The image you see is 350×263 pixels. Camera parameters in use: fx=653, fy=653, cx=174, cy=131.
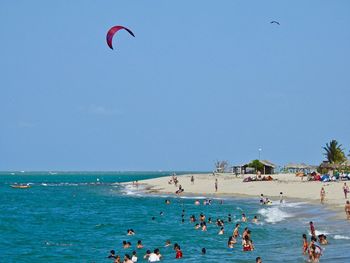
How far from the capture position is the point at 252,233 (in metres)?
37.3

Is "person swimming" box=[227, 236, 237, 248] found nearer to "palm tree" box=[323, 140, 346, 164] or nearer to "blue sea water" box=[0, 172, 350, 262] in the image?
"blue sea water" box=[0, 172, 350, 262]

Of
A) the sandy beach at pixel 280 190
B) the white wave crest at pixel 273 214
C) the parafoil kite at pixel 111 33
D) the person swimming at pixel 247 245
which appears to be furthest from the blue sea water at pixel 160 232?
the parafoil kite at pixel 111 33

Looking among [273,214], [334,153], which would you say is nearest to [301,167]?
[334,153]

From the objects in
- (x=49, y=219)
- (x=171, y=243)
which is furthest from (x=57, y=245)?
(x=49, y=219)

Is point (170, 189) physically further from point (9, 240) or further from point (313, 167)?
point (9, 240)

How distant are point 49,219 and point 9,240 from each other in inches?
588

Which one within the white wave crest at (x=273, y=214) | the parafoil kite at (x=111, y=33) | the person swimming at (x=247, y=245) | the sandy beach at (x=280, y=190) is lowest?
the person swimming at (x=247, y=245)

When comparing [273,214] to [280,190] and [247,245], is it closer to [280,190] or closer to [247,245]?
[247,245]

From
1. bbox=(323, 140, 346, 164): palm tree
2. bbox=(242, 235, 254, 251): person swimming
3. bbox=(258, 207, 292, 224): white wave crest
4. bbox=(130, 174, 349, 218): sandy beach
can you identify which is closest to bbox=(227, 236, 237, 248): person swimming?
bbox=(242, 235, 254, 251): person swimming

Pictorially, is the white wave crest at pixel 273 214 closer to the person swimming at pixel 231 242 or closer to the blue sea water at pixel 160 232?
the blue sea water at pixel 160 232

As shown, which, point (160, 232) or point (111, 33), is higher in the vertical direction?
point (111, 33)

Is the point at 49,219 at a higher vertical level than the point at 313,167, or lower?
lower

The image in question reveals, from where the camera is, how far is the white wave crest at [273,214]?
43847 millimetres

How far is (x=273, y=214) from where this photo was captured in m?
47.8
